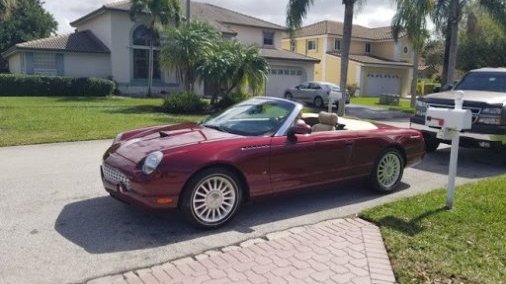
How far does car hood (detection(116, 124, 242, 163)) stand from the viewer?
4.71 meters

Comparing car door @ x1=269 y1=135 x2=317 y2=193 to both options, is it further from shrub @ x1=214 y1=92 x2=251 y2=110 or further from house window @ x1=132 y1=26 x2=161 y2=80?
house window @ x1=132 y1=26 x2=161 y2=80

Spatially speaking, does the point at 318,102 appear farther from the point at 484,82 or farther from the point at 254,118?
the point at 254,118

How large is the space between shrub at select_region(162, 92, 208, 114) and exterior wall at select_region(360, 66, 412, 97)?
23.3m

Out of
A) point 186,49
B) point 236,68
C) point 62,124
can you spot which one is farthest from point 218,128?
point 186,49

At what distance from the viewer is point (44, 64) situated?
86.2 ft

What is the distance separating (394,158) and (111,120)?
31.9 feet

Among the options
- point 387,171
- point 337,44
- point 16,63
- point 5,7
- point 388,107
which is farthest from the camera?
point 337,44

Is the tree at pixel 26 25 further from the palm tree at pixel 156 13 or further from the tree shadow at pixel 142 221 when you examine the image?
the tree shadow at pixel 142 221

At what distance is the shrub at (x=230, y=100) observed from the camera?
18.9 meters

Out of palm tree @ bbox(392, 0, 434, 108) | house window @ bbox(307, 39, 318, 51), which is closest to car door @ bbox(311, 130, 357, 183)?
palm tree @ bbox(392, 0, 434, 108)

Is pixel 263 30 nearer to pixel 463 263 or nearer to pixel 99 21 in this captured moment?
pixel 99 21

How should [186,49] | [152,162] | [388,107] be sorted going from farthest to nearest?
[388,107] < [186,49] < [152,162]

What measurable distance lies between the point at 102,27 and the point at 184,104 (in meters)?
13.3

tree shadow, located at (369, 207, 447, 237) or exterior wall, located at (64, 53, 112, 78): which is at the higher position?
exterior wall, located at (64, 53, 112, 78)
